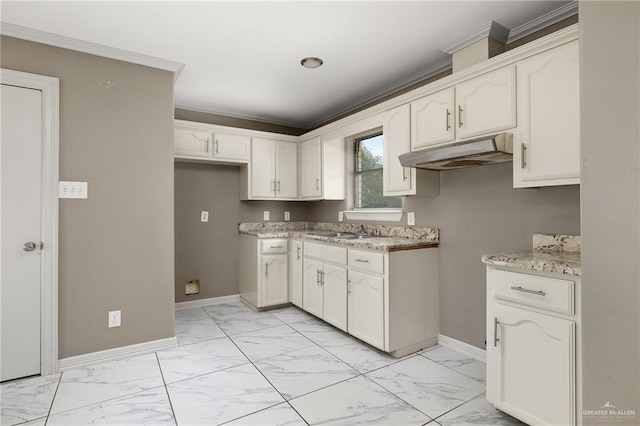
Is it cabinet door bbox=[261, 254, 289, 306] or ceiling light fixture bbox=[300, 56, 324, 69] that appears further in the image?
cabinet door bbox=[261, 254, 289, 306]

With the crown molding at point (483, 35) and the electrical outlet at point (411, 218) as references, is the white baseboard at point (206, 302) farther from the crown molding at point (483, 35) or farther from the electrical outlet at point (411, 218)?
the crown molding at point (483, 35)

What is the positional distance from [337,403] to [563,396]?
1144 mm

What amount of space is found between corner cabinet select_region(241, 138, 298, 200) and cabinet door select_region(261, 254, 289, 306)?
81 centimetres

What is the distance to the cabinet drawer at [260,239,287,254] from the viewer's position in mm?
3701

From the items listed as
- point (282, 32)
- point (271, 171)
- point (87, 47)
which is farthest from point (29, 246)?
point (271, 171)

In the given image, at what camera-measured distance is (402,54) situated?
8.64ft

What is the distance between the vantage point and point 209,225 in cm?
402

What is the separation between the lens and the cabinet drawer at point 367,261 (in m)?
2.56

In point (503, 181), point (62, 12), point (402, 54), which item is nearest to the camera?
point (62, 12)

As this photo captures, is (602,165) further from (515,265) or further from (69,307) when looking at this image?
(69,307)

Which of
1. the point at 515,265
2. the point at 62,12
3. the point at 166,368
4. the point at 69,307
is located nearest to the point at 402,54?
the point at 515,265

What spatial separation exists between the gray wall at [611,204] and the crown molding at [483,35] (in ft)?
5.56

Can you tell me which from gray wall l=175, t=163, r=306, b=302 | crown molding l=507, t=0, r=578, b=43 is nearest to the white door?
gray wall l=175, t=163, r=306, b=302

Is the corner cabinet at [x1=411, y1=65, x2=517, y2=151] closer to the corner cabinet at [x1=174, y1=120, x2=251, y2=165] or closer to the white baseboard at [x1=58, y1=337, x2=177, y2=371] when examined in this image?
the corner cabinet at [x1=174, y1=120, x2=251, y2=165]
